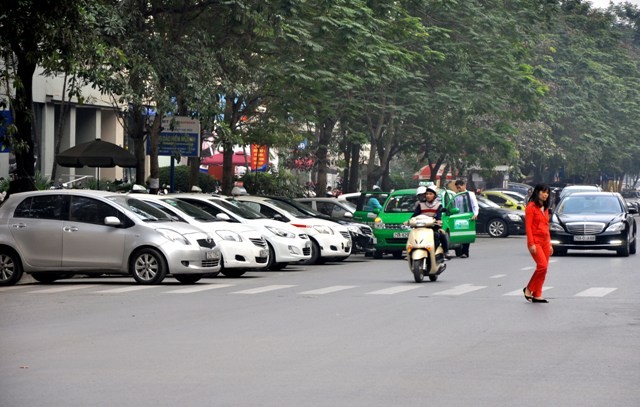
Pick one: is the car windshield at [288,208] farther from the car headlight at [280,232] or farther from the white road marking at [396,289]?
the white road marking at [396,289]

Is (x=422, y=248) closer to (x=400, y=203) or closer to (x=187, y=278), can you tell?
(x=187, y=278)

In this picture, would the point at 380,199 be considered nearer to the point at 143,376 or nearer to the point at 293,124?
the point at 293,124

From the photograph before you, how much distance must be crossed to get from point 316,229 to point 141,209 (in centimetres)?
703

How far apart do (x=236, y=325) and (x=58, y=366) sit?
3824 mm

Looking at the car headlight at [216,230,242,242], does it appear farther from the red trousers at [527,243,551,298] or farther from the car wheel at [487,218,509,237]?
the car wheel at [487,218,509,237]

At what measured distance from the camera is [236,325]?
14734 mm

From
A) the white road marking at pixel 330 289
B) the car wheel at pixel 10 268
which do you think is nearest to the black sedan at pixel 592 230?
the white road marking at pixel 330 289

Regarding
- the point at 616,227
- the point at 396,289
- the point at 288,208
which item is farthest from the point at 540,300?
the point at 616,227

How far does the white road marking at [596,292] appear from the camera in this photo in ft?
64.9

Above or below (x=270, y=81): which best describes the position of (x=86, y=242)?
below

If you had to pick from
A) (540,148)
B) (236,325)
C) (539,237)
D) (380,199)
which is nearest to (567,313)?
(539,237)

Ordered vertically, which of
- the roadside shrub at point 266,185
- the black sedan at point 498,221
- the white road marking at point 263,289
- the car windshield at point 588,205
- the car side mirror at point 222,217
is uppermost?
the roadside shrub at point 266,185

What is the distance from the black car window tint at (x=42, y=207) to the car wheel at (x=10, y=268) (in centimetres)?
69

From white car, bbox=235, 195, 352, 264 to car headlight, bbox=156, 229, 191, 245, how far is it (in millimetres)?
7007
